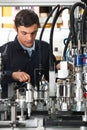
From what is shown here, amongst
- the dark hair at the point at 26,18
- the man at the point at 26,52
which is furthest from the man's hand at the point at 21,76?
the dark hair at the point at 26,18

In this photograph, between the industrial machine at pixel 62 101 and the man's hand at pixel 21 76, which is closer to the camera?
the industrial machine at pixel 62 101

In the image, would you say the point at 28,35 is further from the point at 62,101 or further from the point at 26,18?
the point at 62,101

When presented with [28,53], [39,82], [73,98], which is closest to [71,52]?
[73,98]

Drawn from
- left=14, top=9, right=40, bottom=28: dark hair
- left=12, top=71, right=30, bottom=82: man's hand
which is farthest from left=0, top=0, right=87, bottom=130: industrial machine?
left=14, top=9, right=40, bottom=28: dark hair

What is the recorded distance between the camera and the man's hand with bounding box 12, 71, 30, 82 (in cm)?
191

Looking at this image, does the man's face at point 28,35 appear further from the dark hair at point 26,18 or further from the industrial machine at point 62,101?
the industrial machine at point 62,101

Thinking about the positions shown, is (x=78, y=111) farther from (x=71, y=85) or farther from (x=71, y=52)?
(x=71, y=52)

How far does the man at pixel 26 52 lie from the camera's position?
198 centimetres

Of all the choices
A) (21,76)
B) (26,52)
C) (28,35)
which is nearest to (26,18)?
(28,35)

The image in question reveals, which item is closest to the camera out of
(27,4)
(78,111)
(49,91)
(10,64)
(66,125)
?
(66,125)

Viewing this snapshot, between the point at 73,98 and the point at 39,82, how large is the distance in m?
0.51

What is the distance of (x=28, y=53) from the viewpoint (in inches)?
81.0

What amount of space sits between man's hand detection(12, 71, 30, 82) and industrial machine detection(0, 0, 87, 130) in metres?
0.37

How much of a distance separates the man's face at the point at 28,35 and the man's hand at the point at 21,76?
0.23 m
